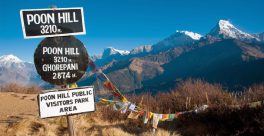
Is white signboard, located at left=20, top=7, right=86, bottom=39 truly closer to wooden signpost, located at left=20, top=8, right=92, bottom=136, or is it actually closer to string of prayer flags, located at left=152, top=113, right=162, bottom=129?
wooden signpost, located at left=20, top=8, right=92, bottom=136

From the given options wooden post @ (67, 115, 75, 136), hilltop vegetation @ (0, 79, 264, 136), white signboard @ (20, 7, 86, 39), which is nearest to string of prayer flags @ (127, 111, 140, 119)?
hilltop vegetation @ (0, 79, 264, 136)

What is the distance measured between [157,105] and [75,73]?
10.6 metres

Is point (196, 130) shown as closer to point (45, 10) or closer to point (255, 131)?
point (255, 131)

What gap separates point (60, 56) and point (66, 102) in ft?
2.44

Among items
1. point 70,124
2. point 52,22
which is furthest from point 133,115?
point 52,22

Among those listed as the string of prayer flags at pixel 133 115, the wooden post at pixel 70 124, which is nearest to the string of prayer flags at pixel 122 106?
the string of prayer flags at pixel 133 115

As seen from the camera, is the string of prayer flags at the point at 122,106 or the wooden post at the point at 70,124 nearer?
the wooden post at the point at 70,124

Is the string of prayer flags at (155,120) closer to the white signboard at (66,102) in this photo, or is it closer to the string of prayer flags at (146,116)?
the string of prayer flags at (146,116)

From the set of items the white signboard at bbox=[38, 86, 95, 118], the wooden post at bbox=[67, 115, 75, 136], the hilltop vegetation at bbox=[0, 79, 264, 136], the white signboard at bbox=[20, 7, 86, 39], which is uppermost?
the white signboard at bbox=[20, 7, 86, 39]

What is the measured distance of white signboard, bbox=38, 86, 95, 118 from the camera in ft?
21.3

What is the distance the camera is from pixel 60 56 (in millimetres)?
6645

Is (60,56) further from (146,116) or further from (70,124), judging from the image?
(146,116)

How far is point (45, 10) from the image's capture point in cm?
650

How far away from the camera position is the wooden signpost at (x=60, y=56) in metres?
6.48
